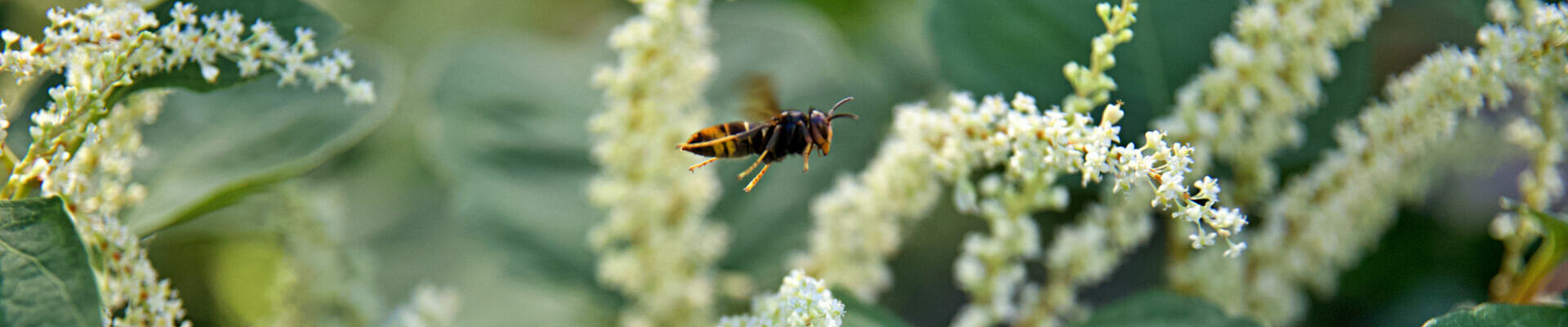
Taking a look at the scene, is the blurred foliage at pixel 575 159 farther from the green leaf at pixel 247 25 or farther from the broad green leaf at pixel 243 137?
the green leaf at pixel 247 25

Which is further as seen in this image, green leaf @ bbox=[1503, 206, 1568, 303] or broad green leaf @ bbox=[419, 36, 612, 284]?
broad green leaf @ bbox=[419, 36, 612, 284]

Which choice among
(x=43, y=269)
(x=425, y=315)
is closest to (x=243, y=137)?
(x=425, y=315)

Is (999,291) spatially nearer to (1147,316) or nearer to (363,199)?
(1147,316)

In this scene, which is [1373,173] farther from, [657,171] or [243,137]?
[243,137]

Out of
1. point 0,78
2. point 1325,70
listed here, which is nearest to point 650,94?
point 1325,70

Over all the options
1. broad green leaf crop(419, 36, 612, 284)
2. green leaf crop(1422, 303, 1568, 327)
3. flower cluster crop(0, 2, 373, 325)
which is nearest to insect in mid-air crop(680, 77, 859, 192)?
flower cluster crop(0, 2, 373, 325)

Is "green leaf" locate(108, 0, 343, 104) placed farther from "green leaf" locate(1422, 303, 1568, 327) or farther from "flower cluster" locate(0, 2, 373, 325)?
"green leaf" locate(1422, 303, 1568, 327)

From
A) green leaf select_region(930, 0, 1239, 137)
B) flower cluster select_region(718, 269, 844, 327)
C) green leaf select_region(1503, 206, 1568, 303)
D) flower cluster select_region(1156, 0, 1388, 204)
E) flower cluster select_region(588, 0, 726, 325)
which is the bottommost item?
flower cluster select_region(718, 269, 844, 327)
